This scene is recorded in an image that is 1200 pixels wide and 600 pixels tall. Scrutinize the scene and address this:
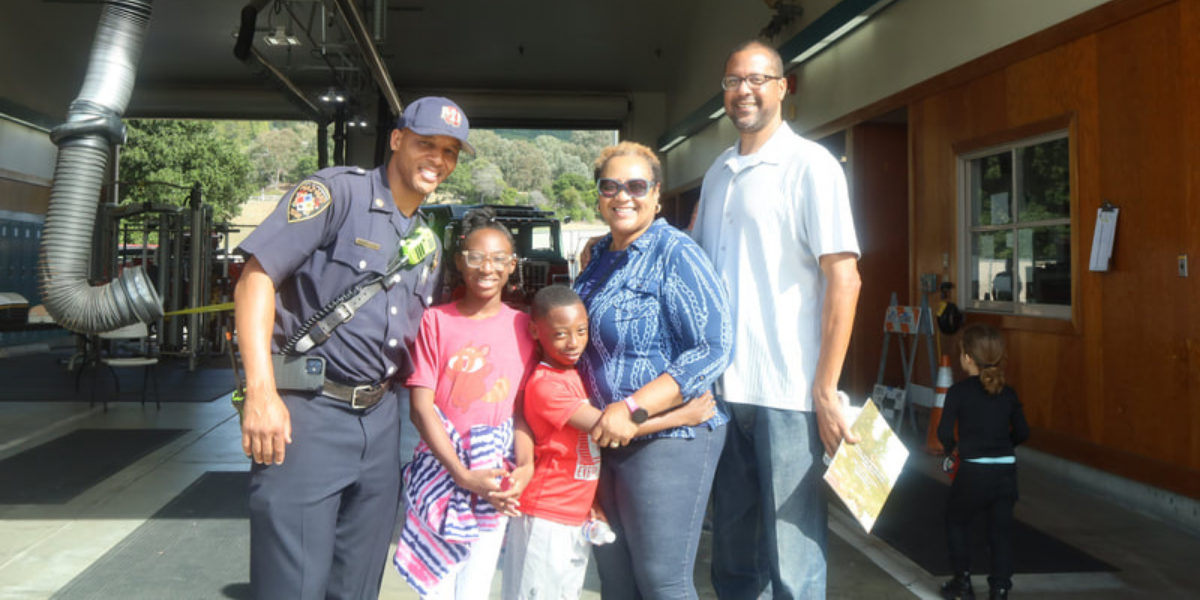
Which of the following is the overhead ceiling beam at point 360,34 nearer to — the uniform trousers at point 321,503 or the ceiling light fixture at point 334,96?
the ceiling light fixture at point 334,96

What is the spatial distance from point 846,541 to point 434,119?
3116 mm

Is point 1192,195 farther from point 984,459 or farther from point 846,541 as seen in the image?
point 846,541

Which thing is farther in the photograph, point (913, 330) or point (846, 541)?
point (913, 330)

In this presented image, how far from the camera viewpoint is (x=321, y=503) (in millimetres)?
1956

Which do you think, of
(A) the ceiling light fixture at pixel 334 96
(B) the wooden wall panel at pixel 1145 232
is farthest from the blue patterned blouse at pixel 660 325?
(A) the ceiling light fixture at pixel 334 96

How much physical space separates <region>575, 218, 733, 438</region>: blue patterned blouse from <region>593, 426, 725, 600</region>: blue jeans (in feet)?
0.16

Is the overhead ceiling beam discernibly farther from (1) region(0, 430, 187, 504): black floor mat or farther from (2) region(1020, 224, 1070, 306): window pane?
(2) region(1020, 224, 1070, 306): window pane

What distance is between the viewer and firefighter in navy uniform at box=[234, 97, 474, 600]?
1.87m

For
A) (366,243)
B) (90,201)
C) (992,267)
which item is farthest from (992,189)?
(90,201)

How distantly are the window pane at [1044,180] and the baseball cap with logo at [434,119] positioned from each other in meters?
4.81

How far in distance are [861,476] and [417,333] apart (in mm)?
1244

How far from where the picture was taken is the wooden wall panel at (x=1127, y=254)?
4.28 metres

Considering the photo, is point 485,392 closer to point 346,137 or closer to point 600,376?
point 600,376

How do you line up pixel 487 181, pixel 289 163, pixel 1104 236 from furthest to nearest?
pixel 289 163, pixel 487 181, pixel 1104 236
